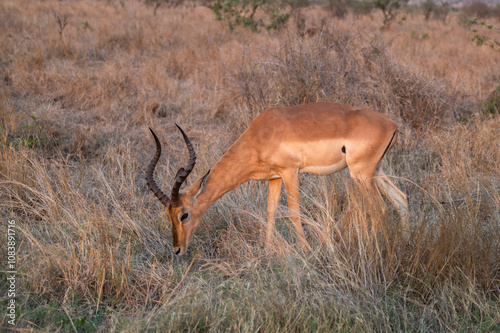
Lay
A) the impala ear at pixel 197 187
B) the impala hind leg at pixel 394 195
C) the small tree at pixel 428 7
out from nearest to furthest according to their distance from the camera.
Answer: the impala ear at pixel 197 187
the impala hind leg at pixel 394 195
the small tree at pixel 428 7

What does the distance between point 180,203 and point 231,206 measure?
3.22ft

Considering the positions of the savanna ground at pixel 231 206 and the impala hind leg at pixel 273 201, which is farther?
the impala hind leg at pixel 273 201

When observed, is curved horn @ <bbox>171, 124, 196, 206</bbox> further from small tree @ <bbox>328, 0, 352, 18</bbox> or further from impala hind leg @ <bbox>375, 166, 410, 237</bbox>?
small tree @ <bbox>328, 0, 352, 18</bbox>

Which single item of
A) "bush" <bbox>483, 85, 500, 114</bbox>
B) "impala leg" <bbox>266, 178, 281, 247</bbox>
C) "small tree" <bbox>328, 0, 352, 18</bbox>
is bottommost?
"small tree" <bbox>328, 0, 352, 18</bbox>

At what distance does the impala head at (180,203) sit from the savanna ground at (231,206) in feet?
0.70

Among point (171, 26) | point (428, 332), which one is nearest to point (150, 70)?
point (171, 26)

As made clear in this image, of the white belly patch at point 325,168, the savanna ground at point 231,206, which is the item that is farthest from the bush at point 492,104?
the white belly patch at point 325,168

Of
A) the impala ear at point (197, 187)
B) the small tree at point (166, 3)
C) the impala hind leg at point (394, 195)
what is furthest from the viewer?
the small tree at point (166, 3)

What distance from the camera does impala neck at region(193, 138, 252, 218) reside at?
452cm

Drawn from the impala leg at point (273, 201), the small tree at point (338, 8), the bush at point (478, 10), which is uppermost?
the impala leg at point (273, 201)

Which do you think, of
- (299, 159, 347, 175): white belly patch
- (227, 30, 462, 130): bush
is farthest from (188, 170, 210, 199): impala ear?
(227, 30, 462, 130): bush

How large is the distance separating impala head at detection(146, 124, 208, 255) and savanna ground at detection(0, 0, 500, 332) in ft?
0.70

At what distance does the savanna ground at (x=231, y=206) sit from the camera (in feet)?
11.1

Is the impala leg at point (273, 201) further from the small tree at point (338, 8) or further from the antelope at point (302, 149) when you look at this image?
the small tree at point (338, 8)
